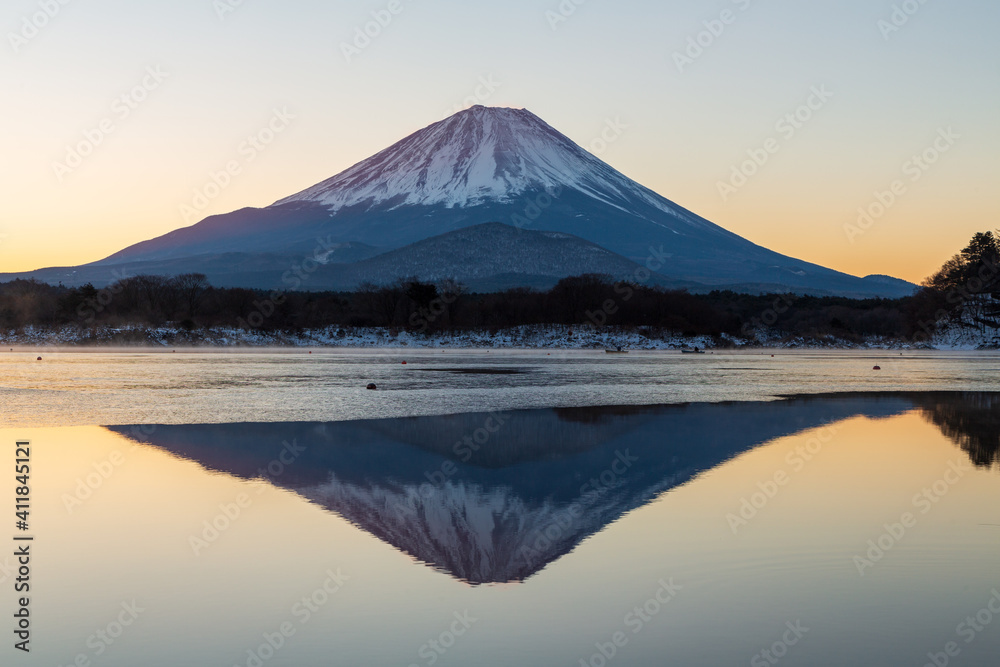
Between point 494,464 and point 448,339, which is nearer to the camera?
point 494,464

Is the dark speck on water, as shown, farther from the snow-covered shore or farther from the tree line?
the tree line

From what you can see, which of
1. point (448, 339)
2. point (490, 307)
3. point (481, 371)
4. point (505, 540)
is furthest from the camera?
point (490, 307)

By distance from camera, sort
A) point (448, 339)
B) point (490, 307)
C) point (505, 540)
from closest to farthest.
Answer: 1. point (505, 540)
2. point (448, 339)
3. point (490, 307)

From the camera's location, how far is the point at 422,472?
595 inches

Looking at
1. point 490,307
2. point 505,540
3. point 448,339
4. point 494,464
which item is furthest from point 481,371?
point 490,307

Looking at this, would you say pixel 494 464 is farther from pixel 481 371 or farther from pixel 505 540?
pixel 481 371

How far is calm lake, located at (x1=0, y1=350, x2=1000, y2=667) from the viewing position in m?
7.36

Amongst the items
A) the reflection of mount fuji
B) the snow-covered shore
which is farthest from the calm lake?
the snow-covered shore

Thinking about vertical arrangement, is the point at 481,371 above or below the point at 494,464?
below

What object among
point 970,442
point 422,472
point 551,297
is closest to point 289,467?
point 422,472

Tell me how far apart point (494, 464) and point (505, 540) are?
5.55 meters

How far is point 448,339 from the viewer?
94250 millimetres

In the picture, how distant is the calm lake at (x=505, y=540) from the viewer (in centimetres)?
736

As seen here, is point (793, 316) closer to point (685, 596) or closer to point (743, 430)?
point (743, 430)
